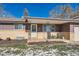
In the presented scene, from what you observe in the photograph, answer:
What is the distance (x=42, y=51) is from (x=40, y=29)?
2.03 metres

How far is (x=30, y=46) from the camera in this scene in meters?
17.2

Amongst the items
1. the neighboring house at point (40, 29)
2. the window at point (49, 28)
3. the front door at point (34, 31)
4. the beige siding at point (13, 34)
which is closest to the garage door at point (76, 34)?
the neighboring house at point (40, 29)

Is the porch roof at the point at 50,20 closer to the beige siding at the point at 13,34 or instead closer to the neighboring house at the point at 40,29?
the neighboring house at the point at 40,29

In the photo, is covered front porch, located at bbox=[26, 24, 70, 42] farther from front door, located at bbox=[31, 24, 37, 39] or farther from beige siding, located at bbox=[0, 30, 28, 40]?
beige siding, located at bbox=[0, 30, 28, 40]

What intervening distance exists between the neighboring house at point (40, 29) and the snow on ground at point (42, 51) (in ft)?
2.34

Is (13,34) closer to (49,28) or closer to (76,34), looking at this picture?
(49,28)

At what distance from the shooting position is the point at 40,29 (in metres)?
18.4

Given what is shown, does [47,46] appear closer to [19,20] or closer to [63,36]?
[63,36]

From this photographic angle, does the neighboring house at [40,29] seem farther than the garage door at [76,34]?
Yes

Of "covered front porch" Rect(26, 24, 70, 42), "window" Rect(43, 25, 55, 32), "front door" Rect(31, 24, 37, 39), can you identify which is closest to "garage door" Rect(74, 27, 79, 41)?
"covered front porch" Rect(26, 24, 70, 42)

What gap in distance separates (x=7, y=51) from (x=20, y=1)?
3.27m

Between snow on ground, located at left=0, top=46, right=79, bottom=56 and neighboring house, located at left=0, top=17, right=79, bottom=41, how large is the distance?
71 centimetres

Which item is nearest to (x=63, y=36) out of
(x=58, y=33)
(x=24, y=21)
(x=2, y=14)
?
(x=58, y=33)

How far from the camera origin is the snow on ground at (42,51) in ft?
55.1
